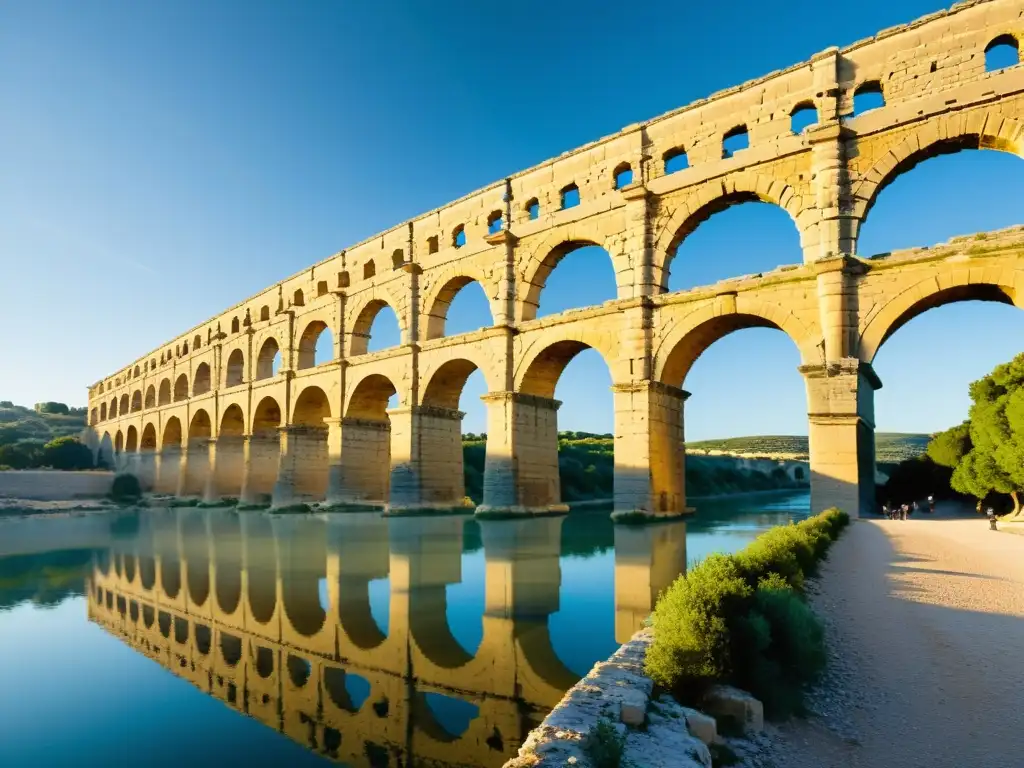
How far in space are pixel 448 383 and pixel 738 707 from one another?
785 inches

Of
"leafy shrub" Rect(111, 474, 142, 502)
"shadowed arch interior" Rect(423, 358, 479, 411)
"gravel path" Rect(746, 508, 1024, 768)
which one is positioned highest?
"shadowed arch interior" Rect(423, 358, 479, 411)

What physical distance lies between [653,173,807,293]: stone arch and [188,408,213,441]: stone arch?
31323 mm

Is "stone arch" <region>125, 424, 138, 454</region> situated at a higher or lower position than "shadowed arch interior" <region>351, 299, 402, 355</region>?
lower

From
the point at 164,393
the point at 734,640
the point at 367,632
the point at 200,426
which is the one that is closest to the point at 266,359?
the point at 200,426

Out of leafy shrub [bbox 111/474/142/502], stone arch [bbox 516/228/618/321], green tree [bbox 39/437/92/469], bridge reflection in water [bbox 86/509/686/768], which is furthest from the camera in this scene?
green tree [bbox 39/437/92/469]

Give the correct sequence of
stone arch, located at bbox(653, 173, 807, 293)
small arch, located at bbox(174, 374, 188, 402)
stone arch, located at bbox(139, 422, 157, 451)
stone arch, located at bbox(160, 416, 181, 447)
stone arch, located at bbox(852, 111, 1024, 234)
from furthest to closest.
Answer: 1. stone arch, located at bbox(139, 422, 157, 451)
2. small arch, located at bbox(174, 374, 188, 402)
3. stone arch, located at bbox(160, 416, 181, 447)
4. stone arch, located at bbox(653, 173, 807, 293)
5. stone arch, located at bbox(852, 111, 1024, 234)

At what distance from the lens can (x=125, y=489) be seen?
42.3 m

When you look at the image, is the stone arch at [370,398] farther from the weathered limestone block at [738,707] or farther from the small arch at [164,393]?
the small arch at [164,393]

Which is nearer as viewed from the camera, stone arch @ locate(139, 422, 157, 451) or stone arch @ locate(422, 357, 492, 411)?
stone arch @ locate(422, 357, 492, 411)

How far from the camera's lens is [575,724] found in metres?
3.27

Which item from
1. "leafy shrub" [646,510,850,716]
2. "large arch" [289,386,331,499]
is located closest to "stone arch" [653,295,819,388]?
"leafy shrub" [646,510,850,716]

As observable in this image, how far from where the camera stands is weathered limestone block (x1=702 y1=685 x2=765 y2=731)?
12.5 feet

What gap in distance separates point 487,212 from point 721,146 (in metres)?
8.45

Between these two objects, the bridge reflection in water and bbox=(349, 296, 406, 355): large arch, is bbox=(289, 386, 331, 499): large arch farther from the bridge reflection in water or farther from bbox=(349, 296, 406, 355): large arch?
the bridge reflection in water
